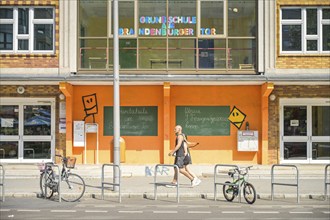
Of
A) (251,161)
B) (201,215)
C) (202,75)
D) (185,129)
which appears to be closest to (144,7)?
(202,75)

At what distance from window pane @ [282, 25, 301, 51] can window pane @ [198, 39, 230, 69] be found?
228cm

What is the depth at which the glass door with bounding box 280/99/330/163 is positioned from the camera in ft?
69.1

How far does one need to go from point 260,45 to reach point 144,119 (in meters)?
5.14

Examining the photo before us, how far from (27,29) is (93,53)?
2.63 m

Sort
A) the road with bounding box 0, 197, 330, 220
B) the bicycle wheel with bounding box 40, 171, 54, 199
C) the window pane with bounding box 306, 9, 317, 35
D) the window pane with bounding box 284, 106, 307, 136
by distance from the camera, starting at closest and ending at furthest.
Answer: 1. the road with bounding box 0, 197, 330, 220
2. the bicycle wheel with bounding box 40, 171, 54, 199
3. the window pane with bounding box 306, 9, 317, 35
4. the window pane with bounding box 284, 106, 307, 136

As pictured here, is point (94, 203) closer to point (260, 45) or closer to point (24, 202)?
point (24, 202)

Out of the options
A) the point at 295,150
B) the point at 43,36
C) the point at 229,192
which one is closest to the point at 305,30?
the point at 295,150

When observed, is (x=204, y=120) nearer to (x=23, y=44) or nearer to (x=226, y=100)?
(x=226, y=100)

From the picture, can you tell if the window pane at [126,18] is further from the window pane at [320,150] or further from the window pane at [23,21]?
the window pane at [320,150]

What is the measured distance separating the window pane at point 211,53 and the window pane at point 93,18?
3671 mm

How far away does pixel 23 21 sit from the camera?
68.4 ft

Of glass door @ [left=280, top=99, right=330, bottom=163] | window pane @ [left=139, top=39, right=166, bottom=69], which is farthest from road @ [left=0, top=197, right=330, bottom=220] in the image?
window pane @ [left=139, top=39, right=166, bottom=69]

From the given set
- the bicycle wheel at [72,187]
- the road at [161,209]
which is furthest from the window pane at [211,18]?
the bicycle wheel at [72,187]

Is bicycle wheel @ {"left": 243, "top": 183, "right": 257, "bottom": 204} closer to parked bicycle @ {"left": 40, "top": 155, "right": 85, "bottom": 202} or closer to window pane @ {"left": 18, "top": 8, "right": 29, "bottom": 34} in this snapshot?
parked bicycle @ {"left": 40, "top": 155, "right": 85, "bottom": 202}
